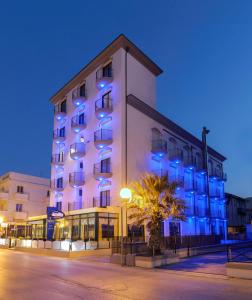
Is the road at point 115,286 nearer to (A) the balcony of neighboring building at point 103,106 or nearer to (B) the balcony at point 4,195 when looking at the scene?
(A) the balcony of neighboring building at point 103,106

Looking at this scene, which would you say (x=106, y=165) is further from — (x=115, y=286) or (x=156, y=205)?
(x=115, y=286)

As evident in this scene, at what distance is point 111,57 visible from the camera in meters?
36.7

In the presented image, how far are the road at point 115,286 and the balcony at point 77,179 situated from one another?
20755mm

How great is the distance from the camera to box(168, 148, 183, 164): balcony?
40.6 meters

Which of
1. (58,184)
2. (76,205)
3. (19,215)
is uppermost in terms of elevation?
(58,184)

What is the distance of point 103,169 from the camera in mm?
34656

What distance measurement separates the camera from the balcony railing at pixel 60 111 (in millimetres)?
44281

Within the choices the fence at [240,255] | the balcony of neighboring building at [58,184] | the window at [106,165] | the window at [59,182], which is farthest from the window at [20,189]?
the fence at [240,255]

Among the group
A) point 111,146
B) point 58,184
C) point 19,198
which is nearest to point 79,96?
point 111,146

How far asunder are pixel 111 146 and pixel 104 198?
221 inches

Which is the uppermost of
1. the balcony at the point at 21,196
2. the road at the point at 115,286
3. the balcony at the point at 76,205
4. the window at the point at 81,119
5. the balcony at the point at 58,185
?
the window at the point at 81,119

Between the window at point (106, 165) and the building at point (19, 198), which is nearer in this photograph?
the window at point (106, 165)

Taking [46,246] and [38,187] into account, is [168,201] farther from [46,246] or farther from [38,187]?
[38,187]

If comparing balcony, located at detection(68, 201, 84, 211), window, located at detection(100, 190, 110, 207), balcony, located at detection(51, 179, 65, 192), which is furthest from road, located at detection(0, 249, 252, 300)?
balcony, located at detection(51, 179, 65, 192)
